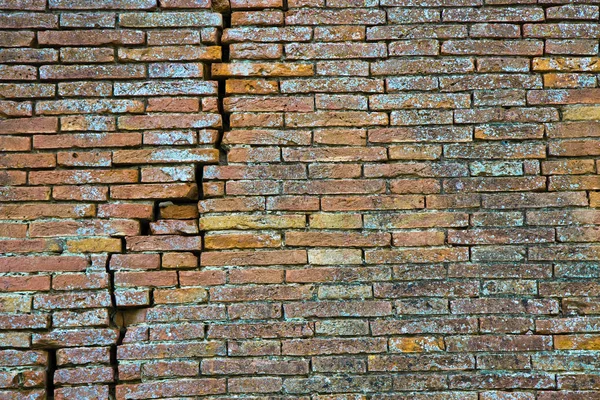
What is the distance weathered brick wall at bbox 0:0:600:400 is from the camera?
2799 mm

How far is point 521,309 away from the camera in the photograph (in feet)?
9.29

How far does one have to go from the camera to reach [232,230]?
290cm

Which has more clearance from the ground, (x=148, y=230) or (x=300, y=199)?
(x=300, y=199)

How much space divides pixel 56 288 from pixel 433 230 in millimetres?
1897

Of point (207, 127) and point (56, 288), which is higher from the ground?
point (207, 127)

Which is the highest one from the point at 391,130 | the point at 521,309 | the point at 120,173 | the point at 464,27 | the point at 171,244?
the point at 464,27

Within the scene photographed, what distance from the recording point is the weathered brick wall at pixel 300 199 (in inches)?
110

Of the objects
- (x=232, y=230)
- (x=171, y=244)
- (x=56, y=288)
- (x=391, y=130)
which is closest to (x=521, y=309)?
(x=391, y=130)

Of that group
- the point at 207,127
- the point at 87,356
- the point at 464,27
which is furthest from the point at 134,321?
the point at 464,27

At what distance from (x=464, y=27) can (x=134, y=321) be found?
2.26 metres

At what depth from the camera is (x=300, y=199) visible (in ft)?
9.54

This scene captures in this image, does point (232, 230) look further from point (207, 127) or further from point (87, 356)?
point (87, 356)

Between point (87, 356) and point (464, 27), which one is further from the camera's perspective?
point (464, 27)

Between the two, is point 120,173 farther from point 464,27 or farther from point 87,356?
point 464,27
